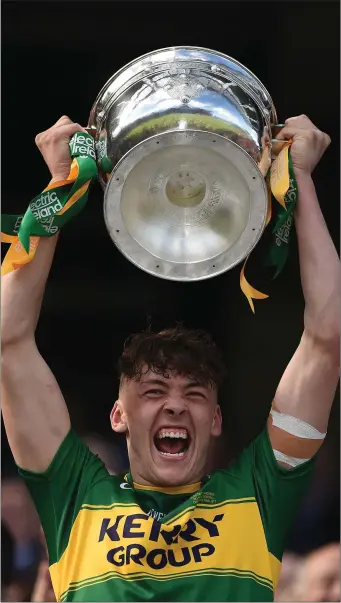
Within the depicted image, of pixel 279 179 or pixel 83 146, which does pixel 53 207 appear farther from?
pixel 279 179

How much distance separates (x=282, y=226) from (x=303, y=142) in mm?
268

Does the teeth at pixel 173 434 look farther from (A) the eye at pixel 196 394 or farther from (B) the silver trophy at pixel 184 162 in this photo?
Answer: (B) the silver trophy at pixel 184 162

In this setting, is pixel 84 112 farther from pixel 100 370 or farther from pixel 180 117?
pixel 180 117

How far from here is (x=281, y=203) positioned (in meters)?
3.71

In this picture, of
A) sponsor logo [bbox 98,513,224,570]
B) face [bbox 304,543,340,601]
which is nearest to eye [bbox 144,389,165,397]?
sponsor logo [bbox 98,513,224,570]

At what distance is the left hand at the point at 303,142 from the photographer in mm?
3854

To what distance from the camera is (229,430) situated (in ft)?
21.5

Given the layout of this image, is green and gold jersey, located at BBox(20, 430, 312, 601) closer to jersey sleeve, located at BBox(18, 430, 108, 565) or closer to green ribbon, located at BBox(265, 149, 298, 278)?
jersey sleeve, located at BBox(18, 430, 108, 565)

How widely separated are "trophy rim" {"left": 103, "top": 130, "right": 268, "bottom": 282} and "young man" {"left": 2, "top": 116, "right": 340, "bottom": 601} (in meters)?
0.27

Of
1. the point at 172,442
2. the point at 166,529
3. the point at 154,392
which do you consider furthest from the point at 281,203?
the point at 166,529

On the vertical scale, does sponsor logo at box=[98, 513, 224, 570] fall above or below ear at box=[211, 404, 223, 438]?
below

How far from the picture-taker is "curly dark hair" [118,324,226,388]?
397 centimetres

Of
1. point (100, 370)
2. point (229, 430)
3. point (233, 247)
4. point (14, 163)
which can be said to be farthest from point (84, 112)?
point (233, 247)

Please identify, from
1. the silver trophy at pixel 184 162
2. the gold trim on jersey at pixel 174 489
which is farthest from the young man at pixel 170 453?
the silver trophy at pixel 184 162
